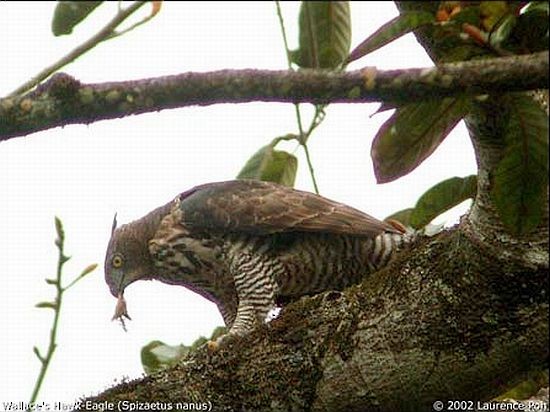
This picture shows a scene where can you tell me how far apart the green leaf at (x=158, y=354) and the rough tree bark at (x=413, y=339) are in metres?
0.98

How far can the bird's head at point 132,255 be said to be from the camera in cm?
637

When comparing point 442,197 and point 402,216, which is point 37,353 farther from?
point 402,216

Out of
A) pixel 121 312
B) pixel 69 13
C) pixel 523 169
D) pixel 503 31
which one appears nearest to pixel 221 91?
pixel 69 13

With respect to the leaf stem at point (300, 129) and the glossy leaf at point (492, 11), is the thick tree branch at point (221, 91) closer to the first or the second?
the glossy leaf at point (492, 11)

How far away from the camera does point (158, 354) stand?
5160 millimetres

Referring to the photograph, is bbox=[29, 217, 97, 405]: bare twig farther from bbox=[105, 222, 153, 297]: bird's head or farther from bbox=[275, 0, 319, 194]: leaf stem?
bbox=[105, 222, 153, 297]: bird's head

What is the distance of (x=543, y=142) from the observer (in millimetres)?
2924

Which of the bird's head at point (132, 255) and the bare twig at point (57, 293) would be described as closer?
the bare twig at point (57, 293)

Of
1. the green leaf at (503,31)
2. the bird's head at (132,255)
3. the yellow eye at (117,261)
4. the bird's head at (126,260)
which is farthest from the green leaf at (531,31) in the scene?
the yellow eye at (117,261)

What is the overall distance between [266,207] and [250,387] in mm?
1941

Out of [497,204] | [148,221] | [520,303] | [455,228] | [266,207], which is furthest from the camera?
[148,221]

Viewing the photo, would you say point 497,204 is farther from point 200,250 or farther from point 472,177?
point 200,250

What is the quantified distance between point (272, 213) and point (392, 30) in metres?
2.80

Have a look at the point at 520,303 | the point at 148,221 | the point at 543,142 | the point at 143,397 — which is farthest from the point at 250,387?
the point at 148,221
